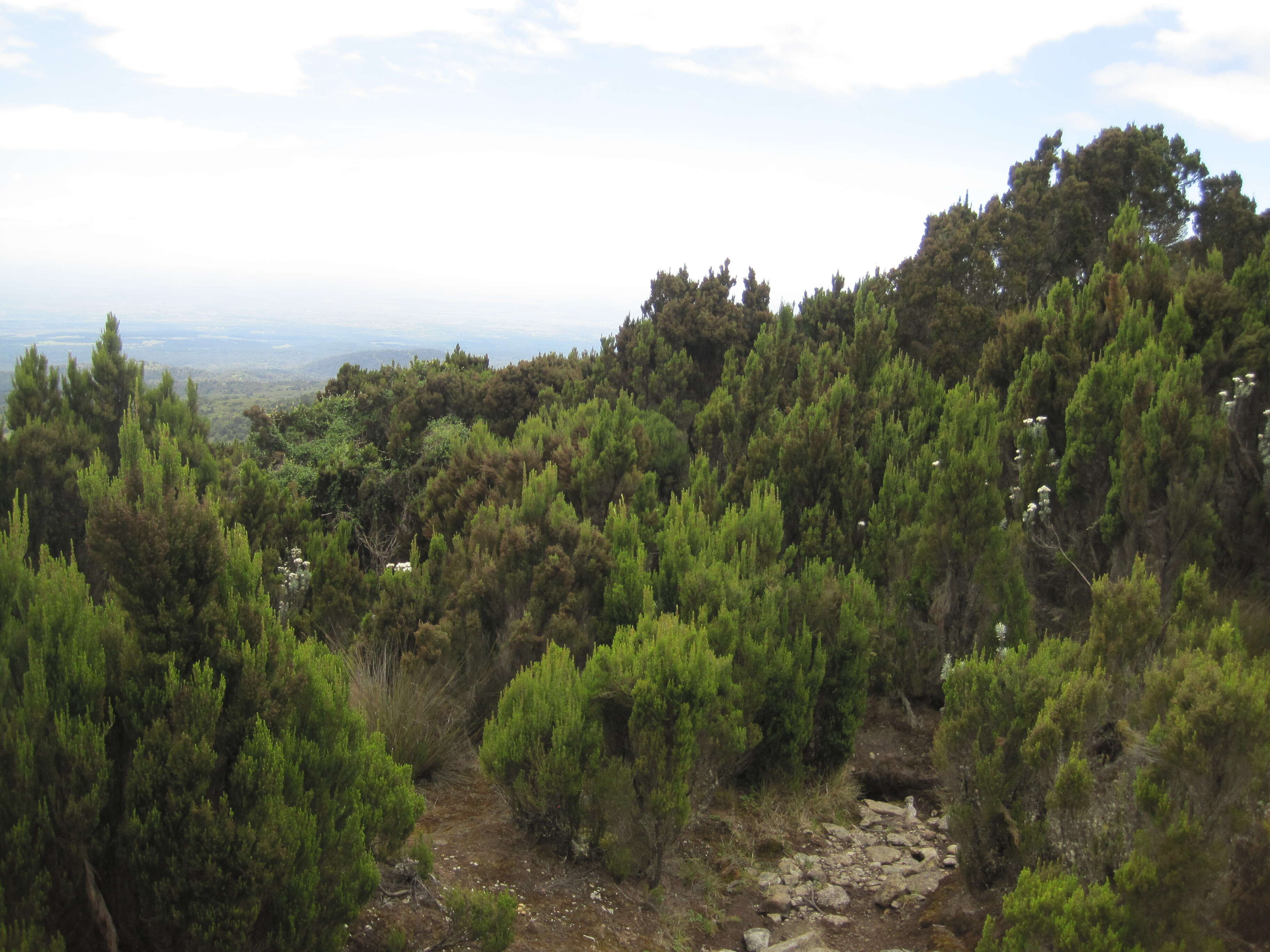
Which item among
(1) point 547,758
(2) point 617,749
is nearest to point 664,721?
(2) point 617,749

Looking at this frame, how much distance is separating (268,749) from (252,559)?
3.07 feet

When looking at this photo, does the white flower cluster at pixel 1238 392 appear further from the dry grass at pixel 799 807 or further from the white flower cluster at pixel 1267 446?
the dry grass at pixel 799 807

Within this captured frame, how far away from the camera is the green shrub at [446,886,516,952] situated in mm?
3332

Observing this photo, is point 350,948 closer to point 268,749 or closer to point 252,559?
point 268,749

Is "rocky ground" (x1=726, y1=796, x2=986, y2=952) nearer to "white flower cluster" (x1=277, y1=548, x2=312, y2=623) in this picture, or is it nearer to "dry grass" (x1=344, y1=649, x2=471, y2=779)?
"dry grass" (x1=344, y1=649, x2=471, y2=779)

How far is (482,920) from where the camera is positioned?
10.9ft

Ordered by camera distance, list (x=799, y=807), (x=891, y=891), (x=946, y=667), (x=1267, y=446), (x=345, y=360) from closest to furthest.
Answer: (x=891, y=891), (x=799, y=807), (x=946, y=667), (x=1267, y=446), (x=345, y=360)

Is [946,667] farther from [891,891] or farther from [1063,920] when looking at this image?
[1063,920]

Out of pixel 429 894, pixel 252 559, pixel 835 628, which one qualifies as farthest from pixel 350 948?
pixel 835 628

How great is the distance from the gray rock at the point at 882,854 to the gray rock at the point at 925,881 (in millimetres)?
245

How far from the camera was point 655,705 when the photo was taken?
4430 mm

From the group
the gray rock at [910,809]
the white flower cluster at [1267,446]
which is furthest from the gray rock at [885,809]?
the white flower cluster at [1267,446]

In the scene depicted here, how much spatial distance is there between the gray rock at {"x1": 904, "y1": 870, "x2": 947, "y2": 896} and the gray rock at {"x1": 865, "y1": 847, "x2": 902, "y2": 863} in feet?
0.80

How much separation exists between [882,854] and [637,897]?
6.03 ft
